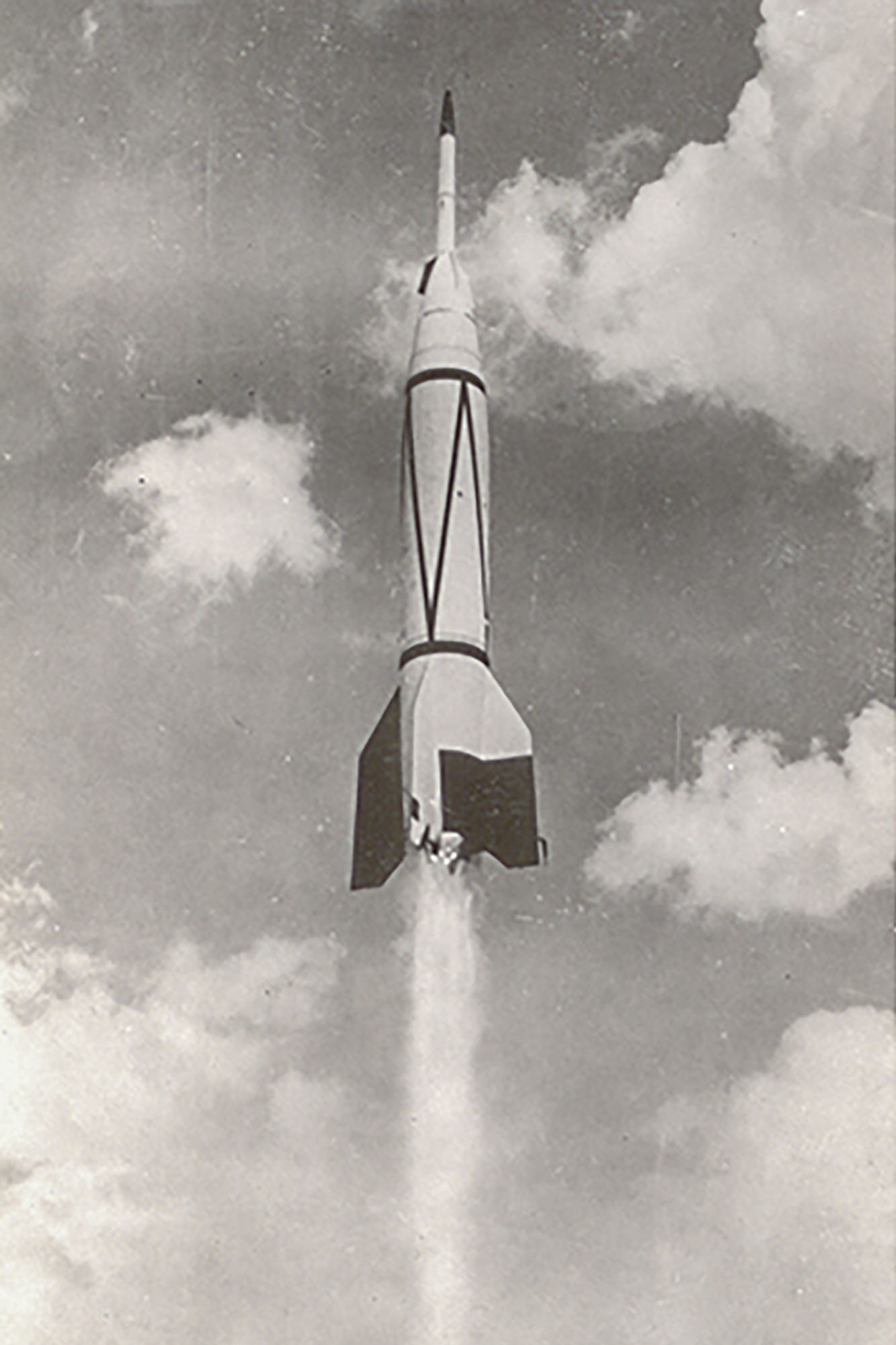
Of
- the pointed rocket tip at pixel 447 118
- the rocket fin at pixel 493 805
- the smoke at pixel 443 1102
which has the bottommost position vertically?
the smoke at pixel 443 1102

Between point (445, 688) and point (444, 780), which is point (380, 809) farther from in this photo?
point (445, 688)

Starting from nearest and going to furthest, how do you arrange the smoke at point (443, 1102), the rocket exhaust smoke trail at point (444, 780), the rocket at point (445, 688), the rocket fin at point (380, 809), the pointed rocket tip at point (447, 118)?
the smoke at point (443, 1102)
the rocket exhaust smoke trail at point (444, 780)
the rocket at point (445, 688)
the rocket fin at point (380, 809)
the pointed rocket tip at point (447, 118)

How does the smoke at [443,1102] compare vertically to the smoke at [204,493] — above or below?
below

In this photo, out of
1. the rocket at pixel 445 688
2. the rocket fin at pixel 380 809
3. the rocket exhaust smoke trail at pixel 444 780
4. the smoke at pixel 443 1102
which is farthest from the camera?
the rocket fin at pixel 380 809

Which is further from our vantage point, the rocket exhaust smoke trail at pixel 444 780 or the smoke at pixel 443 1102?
the rocket exhaust smoke trail at pixel 444 780

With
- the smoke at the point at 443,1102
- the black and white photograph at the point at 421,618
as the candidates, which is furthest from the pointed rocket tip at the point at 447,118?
the smoke at the point at 443,1102

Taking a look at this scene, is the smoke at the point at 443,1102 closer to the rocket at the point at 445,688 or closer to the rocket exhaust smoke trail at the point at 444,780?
the rocket exhaust smoke trail at the point at 444,780

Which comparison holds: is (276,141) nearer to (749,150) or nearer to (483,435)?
(483,435)

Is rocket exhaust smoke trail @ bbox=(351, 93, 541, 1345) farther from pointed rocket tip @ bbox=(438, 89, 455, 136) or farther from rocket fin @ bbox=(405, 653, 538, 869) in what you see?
pointed rocket tip @ bbox=(438, 89, 455, 136)

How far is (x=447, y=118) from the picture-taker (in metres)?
9.64

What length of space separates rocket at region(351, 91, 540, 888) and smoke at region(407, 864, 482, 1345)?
15.3 inches

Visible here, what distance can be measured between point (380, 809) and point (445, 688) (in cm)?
81

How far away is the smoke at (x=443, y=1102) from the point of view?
834 centimetres

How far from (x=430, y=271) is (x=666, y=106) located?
1.69m
